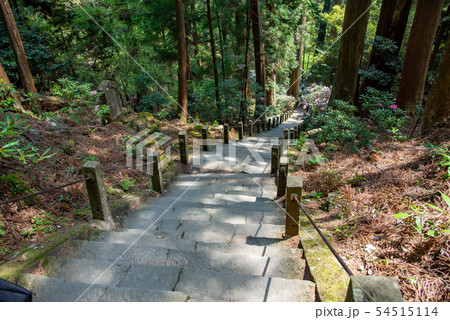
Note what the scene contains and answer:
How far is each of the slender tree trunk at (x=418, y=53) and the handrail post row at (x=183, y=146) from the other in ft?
24.1

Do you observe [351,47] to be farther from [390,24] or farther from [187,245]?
[187,245]

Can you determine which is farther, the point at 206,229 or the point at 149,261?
the point at 206,229

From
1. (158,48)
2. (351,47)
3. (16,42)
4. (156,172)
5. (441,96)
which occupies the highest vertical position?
(158,48)

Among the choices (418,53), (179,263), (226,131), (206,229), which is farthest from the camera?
(226,131)

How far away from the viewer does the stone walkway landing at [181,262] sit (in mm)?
2246

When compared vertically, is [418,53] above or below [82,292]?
above

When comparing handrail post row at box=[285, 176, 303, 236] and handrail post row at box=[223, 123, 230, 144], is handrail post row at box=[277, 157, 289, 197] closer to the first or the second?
handrail post row at box=[285, 176, 303, 236]

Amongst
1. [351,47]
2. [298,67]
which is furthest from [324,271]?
[298,67]

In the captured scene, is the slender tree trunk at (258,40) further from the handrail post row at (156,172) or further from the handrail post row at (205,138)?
the handrail post row at (156,172)

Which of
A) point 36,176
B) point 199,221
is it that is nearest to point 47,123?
point 36,176

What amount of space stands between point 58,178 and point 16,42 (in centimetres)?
533

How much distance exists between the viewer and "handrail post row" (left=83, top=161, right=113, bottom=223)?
3.48 m

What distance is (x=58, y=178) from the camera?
4.35 m

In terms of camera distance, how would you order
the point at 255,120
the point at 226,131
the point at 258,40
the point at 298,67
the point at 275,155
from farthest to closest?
the point at 298,67
the point at 255,120
the point at 258,40
the point at 226,131
the point at 275,155
